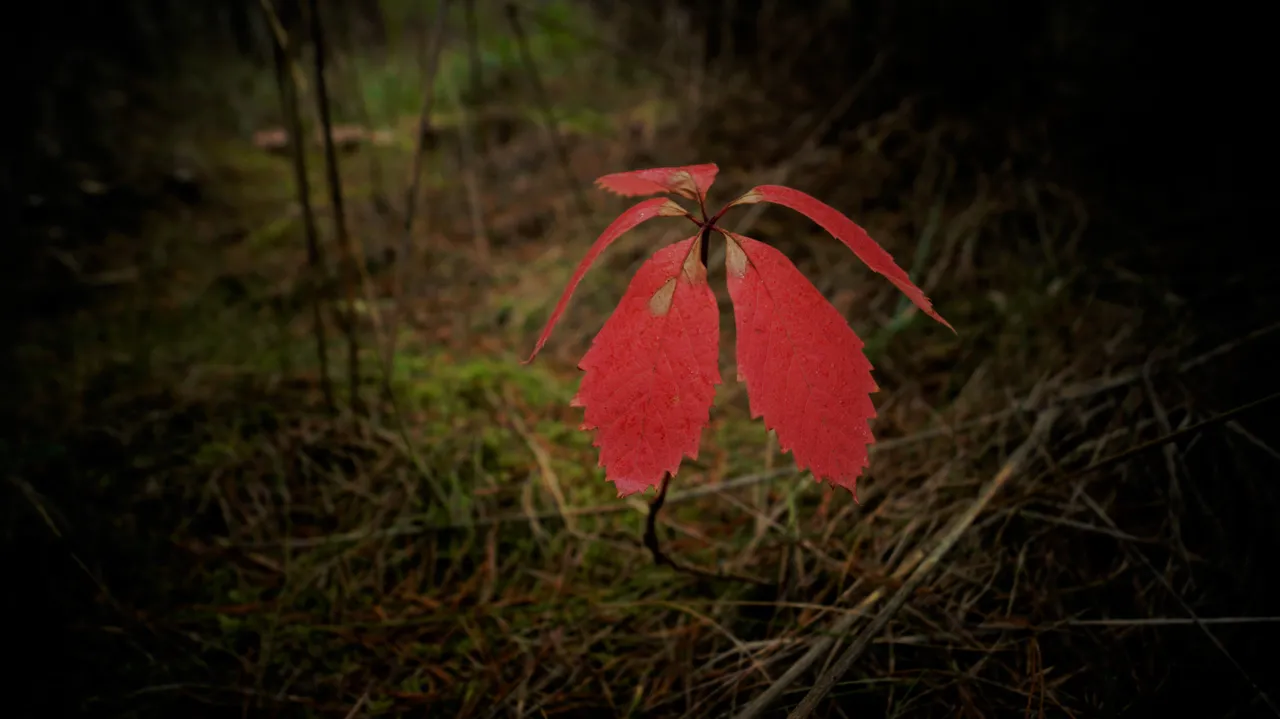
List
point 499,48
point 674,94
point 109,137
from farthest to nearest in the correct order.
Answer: point 499,48, point 109,137, point 674,94

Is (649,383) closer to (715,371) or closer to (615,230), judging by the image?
(715,371)

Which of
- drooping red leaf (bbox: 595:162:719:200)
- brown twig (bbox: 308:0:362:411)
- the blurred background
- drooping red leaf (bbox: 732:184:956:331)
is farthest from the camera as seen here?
brown twig (bbox: 308:0:362:411)

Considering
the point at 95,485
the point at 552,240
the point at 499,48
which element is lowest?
the point at 95,485

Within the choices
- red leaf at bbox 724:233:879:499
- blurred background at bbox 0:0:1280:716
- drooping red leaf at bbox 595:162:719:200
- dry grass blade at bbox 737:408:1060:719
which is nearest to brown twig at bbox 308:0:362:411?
blurred background at bbox 0:0:1280:716

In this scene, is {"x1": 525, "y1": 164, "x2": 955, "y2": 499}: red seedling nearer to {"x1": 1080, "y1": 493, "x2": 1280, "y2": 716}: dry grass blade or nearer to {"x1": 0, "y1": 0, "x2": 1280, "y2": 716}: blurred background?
{"x1": 0, "y1": 0, "x2": 1280, "y2": 716}: blurred background

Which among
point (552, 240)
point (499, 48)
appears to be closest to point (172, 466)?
point (552, 240)

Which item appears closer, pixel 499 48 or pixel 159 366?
pixel 159 366

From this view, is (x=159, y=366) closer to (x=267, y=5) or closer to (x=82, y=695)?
(x=82, y=695)

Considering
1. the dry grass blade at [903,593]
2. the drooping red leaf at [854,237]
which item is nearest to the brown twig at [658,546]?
the dry grass blade at [903,593]

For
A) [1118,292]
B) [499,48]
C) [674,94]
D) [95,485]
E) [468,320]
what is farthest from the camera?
[499,48]
